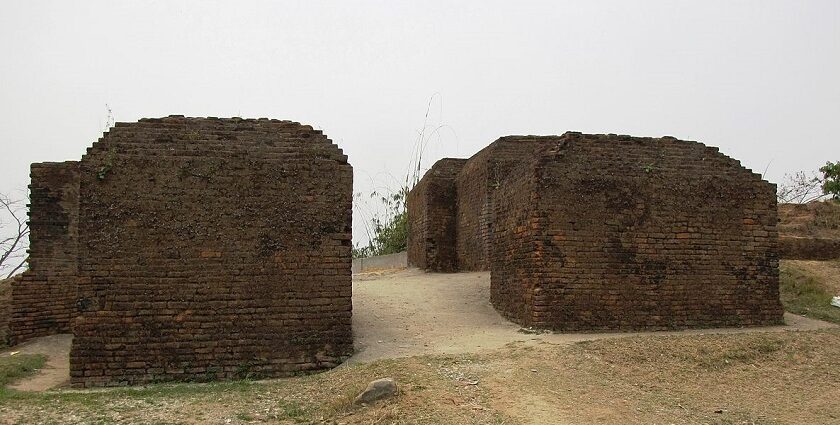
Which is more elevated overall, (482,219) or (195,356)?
(482,219)

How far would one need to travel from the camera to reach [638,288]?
360 inches

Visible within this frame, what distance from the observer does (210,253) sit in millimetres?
7777

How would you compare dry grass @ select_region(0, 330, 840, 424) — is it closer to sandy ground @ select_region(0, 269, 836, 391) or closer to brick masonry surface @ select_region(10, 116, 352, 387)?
brick masonry surface @ select_region(10, 116, 352, 387)

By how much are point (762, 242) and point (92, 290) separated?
8996 mm

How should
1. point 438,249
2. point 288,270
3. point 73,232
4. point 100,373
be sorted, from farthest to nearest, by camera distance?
1. point 438,249
2. point 73,232
3. point 288,270
4. point 100,373

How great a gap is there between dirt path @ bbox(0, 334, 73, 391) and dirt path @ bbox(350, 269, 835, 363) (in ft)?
11.8

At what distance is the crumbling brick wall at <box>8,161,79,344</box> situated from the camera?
1066 centimetres

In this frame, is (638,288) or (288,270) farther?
(638,288)

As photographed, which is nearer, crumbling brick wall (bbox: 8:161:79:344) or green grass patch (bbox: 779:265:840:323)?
crumbling brick wall (bbox: 8:161:79:344)

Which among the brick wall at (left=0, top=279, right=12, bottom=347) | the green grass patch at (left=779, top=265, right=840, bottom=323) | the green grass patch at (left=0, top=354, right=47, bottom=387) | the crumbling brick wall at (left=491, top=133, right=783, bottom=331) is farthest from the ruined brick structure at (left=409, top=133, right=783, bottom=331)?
the brick wall at (left=0, top=279, right=12, bottom=347)

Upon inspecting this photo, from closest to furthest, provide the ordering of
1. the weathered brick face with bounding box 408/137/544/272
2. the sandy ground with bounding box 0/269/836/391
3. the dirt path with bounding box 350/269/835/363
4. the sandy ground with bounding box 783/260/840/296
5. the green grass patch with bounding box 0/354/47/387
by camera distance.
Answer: the green grass patch with bounding box 0/354/47/387 < the sandy ground with bounding box 0/269/836/391 < the dirt path with bounding box 350/269/835/363 < the sandy ground with bounding box 783/260/840/296 < the weathered brick face with bounding box 408/137/544/272

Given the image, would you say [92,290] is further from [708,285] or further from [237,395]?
[708,285]

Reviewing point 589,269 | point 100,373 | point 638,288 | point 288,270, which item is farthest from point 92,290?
point 638,288

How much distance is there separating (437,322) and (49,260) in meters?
6.41
